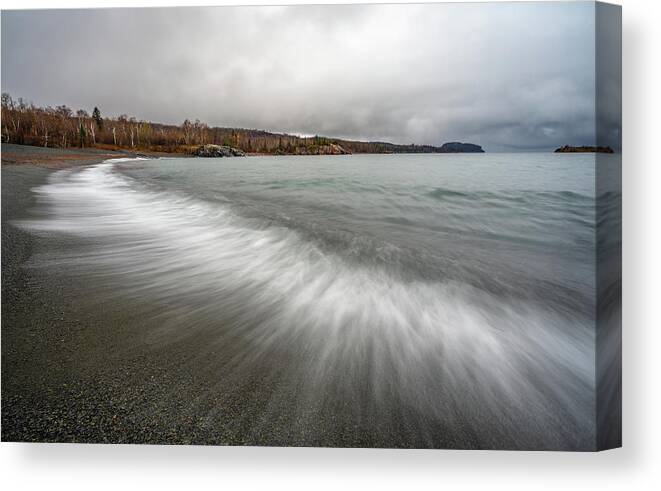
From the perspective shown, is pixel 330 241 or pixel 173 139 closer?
pixel 173 139

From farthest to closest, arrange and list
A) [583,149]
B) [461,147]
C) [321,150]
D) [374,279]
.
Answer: [321,150]
[374,279]
[461,147]
[583,149]

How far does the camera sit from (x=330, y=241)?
11.0 ft

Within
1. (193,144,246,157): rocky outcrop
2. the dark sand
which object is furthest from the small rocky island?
Answer: (193,144,246,157): rocky outcrop

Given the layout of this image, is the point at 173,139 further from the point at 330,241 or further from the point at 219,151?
the point at 330,241

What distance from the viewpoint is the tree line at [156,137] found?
9.23 ft

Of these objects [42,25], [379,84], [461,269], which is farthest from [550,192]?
[42,25]

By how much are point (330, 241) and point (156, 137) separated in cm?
186

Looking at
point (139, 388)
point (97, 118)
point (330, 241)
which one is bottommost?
point (139, 388)

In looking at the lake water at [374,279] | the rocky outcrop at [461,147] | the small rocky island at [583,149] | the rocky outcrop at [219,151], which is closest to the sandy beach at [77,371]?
the lake water at [374,279]

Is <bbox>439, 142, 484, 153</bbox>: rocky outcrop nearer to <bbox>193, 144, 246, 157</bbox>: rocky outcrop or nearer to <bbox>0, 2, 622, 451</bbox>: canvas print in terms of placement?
<bbox>0, 2, 622, 451</bbox>: canvas print

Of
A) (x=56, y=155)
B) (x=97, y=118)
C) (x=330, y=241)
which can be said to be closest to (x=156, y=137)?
(x=97, y=118)

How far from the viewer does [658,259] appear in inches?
95.0

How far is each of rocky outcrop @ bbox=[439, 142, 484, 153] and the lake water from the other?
107mm

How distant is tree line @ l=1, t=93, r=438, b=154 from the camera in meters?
2.81
